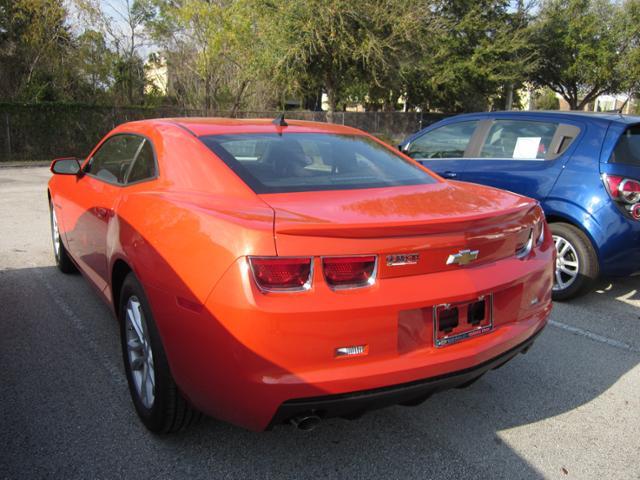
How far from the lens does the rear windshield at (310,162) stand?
277 cm

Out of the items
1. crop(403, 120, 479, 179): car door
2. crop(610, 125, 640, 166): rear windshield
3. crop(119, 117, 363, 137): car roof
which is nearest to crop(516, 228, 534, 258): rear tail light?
crop(119, 117, 363, 137): car roof

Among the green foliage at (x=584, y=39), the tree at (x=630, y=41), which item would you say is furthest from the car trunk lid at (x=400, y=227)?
the tree at (x=630, y=41)

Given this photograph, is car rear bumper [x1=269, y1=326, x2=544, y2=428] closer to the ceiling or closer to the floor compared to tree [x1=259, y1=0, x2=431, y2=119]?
closer to the floor

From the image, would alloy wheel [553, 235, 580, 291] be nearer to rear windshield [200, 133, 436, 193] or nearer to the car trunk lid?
rear windshield [200, 133, 436, 193]

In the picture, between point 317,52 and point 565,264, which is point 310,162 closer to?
point 565,264

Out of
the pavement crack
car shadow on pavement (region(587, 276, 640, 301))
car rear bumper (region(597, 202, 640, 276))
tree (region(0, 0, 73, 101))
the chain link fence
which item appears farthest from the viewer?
tree (region(0, 0, 73, 101))

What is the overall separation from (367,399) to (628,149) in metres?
3.86

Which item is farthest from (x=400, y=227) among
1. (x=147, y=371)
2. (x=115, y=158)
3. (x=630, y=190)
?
(x=630, y=190)

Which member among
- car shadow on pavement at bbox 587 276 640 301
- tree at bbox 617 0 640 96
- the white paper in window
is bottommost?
car shadow on pavement at bbox 587 276 640 301

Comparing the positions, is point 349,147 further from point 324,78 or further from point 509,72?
point 509,72

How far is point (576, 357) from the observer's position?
3770 mm

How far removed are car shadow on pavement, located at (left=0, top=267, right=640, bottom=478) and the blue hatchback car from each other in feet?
3.95

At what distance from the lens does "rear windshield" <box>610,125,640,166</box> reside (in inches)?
183

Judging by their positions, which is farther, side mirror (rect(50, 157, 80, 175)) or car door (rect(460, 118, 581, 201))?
car door (rect(460, 118, 581, 201))
